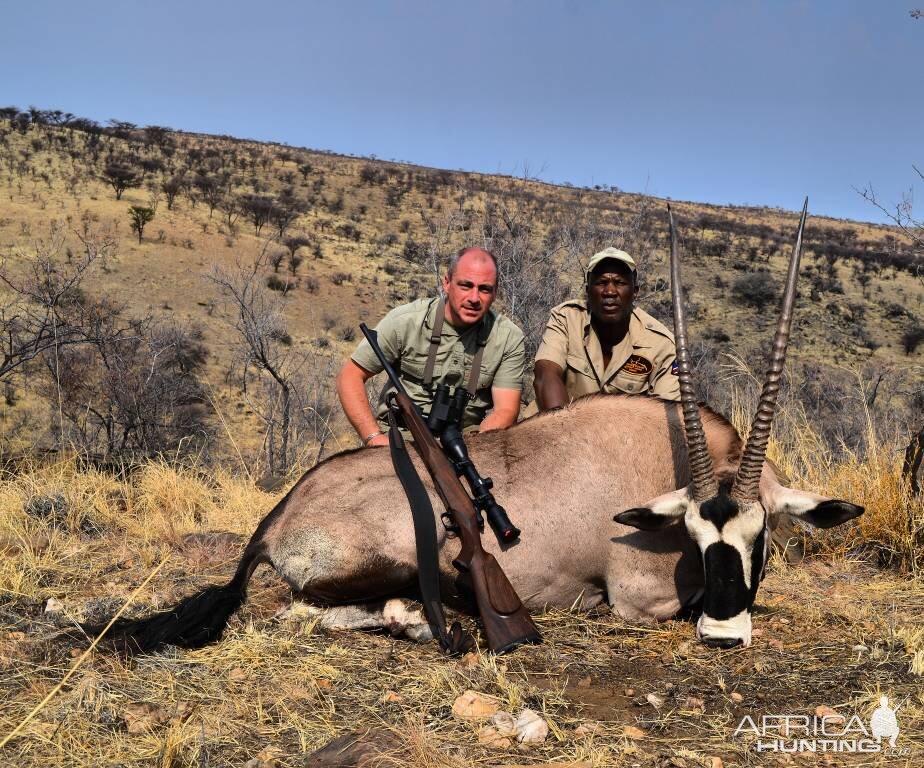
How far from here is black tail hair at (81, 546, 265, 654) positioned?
3428 mm

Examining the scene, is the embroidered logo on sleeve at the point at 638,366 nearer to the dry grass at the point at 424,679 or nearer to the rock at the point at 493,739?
the dry grass at the point at 424,679

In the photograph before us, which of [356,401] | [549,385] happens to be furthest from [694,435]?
[356,401]

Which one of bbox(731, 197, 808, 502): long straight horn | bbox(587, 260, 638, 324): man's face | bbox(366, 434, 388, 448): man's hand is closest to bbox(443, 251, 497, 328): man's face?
bbox(587, 260, 638, 324): man's face

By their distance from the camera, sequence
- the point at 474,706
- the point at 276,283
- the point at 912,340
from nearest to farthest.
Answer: the point at 474,706
the point at 912,340
the point at 276,283

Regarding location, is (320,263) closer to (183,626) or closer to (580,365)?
(580,365)

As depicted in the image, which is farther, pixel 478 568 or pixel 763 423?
pixel 478 568

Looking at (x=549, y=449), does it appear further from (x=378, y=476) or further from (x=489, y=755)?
(x=489, y=755)

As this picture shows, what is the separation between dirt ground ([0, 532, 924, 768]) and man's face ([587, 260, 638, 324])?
6.90 ft

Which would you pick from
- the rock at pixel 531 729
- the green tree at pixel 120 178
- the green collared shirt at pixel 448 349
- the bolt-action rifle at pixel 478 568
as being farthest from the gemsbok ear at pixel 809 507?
the green tree at pixel 120 178

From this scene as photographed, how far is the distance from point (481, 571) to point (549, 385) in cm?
190

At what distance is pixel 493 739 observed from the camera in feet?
8.89

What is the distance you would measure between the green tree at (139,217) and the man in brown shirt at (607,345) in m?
20.3

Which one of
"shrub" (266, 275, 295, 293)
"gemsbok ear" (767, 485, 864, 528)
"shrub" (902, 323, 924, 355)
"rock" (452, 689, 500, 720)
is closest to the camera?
"rock" (452, 689, 500, 720)

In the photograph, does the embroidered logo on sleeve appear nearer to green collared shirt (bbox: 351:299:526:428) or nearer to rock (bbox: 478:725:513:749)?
green collared shirt (bbox: 351:299:526:428)
